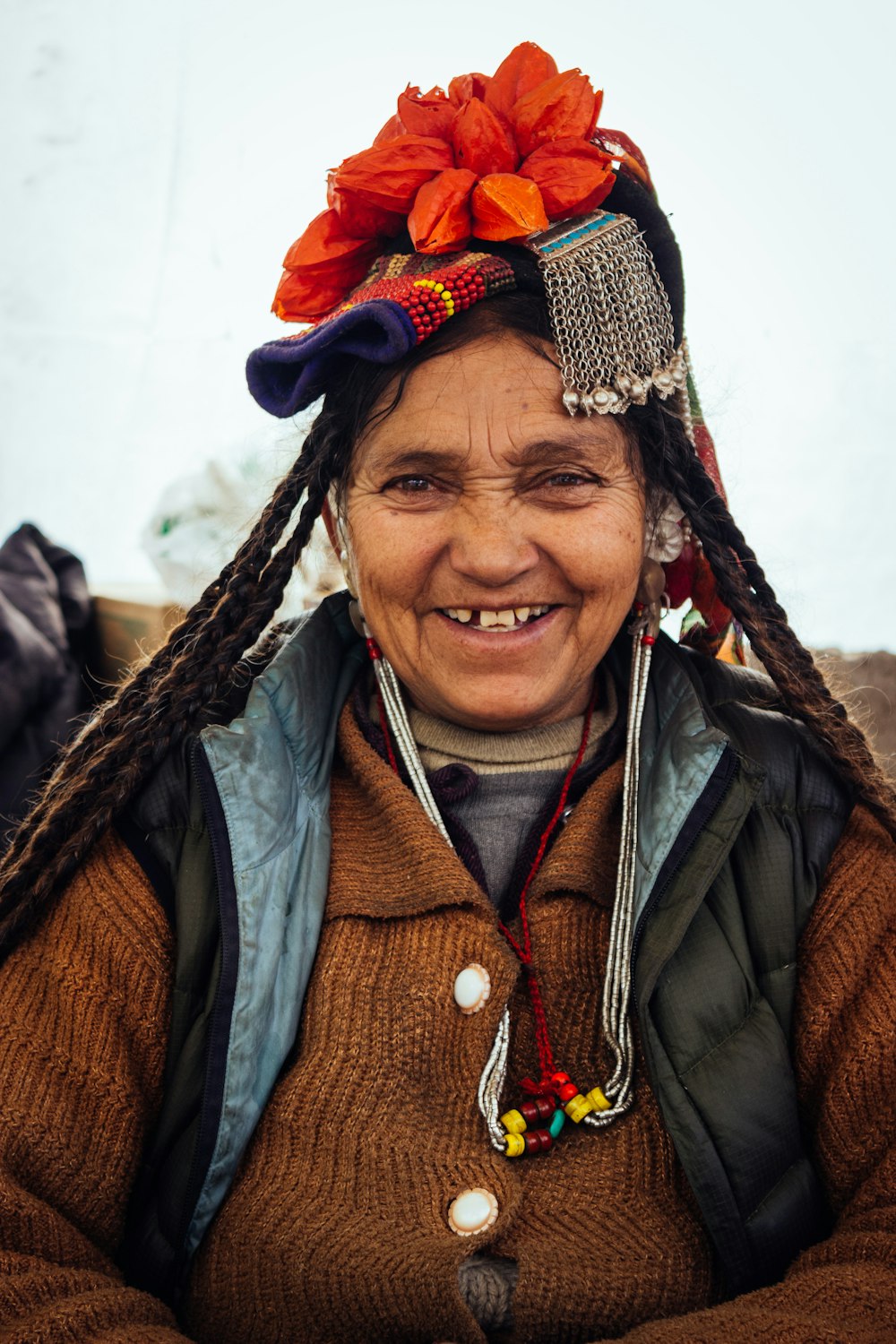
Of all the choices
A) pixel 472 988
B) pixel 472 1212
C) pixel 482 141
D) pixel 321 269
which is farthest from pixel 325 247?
pixel 472 1212

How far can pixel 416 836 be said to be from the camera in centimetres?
161

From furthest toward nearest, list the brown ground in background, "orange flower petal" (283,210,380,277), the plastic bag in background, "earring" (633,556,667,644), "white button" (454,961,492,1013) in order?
the plastic bag in background → the brown ground in background → "earring" (633,556,667,644) → "orange flower petal" (283,210,380,277) → "white button" (454,961,492,1013)

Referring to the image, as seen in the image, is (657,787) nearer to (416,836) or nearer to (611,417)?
(416,836)

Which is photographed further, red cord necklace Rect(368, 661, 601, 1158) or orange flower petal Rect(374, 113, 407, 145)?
orange flower petal Rect(374, 113, 407, 145)

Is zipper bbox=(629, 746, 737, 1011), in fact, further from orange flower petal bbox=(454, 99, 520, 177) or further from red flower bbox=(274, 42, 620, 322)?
orange flower petal bbox=(454, 99, 520, 177)

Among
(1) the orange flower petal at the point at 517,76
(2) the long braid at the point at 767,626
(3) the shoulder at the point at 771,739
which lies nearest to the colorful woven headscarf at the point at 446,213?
(1) the orange flower petal at the point at 517,76

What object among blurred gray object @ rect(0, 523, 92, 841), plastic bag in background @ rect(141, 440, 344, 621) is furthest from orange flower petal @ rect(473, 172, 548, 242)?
blurred gray object @ rect(0, 523, 92, 841)

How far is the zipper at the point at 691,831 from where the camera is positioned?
4.99ft

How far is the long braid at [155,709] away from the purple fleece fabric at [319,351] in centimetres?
8

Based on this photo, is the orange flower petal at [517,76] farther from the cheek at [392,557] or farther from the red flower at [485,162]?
the cheek at [392,557]

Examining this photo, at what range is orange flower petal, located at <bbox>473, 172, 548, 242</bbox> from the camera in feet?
5.09

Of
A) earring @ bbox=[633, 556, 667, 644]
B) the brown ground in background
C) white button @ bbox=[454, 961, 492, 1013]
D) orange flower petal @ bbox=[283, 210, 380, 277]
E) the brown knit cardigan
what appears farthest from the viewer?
the brown ground in background

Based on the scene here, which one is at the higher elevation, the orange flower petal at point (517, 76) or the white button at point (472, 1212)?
the orange flower petal at point (517, 76)

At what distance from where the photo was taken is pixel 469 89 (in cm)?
167
